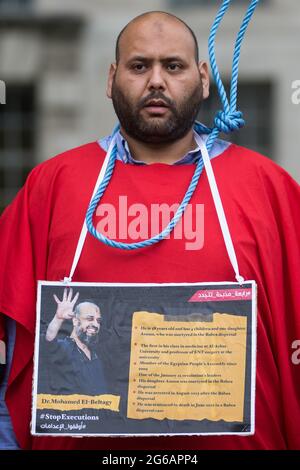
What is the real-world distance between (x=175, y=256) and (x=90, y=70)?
903 centimetres

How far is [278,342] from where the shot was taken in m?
3.02

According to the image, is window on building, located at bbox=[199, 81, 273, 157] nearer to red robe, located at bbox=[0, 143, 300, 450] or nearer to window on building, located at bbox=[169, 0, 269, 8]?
window on building, located at bbox=[169, 0, 269, 8]

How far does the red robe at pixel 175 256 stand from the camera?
296cm

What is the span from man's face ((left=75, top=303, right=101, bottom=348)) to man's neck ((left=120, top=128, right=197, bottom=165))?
0.48 metres

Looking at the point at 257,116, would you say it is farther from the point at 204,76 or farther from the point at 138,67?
the point at 138,67

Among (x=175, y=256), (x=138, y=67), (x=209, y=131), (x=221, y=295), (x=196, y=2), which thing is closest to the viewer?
(x=221, y=295)

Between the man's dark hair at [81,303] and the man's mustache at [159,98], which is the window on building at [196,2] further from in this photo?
the man's dark hair at [81,303]

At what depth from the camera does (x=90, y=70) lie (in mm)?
11812

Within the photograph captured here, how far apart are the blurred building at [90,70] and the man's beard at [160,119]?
839 centimetres

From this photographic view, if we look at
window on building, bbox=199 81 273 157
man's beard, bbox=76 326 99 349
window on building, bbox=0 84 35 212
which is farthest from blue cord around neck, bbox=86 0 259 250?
window on building, bbox=0 84 35 212

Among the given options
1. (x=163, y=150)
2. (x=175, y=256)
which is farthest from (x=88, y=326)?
(x=163, y=150)

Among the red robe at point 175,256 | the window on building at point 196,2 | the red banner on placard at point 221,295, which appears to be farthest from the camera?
the window on building at point 196,2

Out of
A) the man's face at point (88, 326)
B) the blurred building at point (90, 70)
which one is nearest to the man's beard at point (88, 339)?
the man's face at point (88, 326)

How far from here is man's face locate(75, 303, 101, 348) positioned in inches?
112
